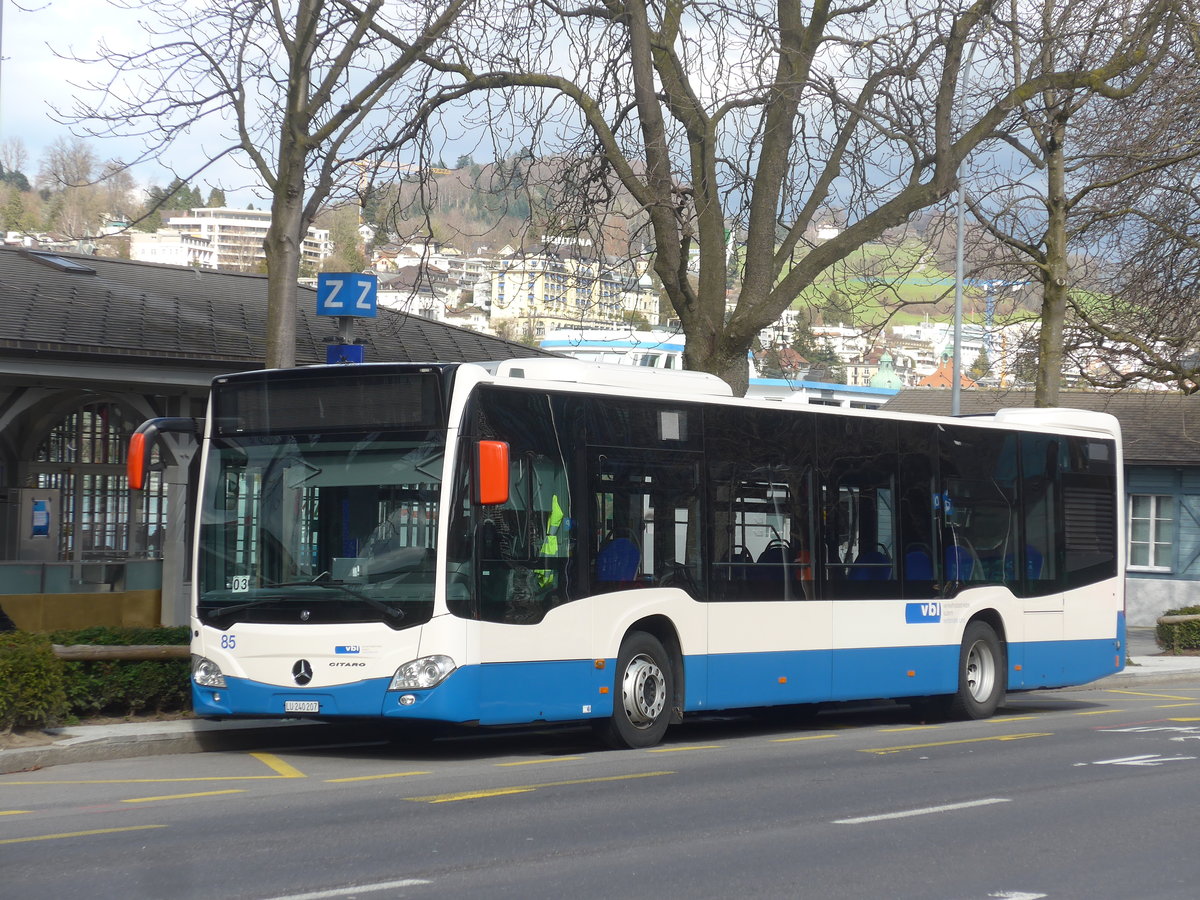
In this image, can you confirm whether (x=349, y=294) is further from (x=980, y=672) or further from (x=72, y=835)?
(x=980, y=672)

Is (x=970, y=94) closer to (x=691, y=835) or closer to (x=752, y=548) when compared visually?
(x=752, y=548)

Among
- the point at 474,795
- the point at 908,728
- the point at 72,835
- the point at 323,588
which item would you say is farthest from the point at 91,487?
the point at 72,835

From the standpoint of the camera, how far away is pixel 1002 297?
27.9m

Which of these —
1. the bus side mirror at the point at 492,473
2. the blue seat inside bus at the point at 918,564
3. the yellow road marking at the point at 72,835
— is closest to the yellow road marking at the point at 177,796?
the yellow road marking at the point at 72,835

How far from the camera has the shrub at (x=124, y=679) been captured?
12.2 metres

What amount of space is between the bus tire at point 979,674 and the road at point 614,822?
2.57m

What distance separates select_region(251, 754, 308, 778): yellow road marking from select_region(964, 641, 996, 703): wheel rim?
7.97 m

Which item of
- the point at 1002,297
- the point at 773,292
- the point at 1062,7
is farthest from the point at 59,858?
the point at 1002,297

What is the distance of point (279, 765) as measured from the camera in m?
11.2

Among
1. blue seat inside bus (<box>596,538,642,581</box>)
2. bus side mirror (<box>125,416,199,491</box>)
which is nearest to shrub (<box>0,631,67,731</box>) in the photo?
bus side mirror (<box>125,416,199,491</box>)

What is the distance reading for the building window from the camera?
121ft

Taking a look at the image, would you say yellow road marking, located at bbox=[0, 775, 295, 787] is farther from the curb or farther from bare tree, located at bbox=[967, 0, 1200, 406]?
bare tree, located at bbox=[967, 0, 1200, 406]

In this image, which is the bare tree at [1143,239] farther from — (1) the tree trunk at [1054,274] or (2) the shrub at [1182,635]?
(2) the shrub at [1182,635]

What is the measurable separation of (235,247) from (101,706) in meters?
147
